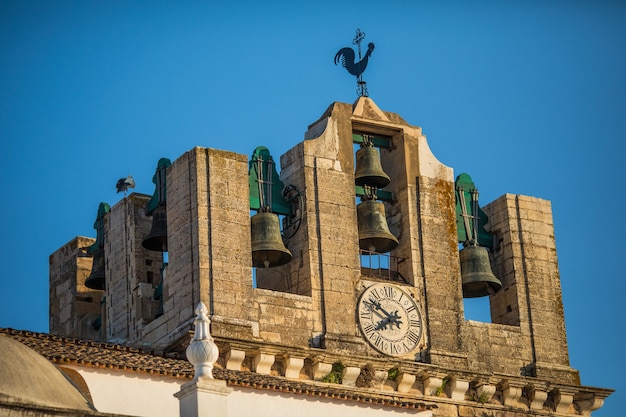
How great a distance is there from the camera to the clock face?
32438 millimetres

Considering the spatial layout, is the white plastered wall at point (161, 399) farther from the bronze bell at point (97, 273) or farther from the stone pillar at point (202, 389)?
the bronze bell at point (97, 273)

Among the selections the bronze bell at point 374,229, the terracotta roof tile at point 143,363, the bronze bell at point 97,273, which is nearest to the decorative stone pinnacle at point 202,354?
the terracotta roof tile at point 143,363

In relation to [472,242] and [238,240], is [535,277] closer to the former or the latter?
[472,242]

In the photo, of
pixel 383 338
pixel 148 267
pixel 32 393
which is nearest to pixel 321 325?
pixel 383 338

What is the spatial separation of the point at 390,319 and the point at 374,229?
151 cm

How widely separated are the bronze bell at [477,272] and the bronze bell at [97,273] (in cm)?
611

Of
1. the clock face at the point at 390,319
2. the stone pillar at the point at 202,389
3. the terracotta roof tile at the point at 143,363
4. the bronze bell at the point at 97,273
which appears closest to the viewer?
the stone pillar at the point at 202,389

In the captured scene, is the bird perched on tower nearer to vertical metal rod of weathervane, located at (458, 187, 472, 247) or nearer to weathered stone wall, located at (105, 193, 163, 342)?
weathered stone wall, located at (105, 193, 163, 342)

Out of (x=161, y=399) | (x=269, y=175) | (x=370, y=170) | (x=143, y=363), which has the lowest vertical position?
(x=161, y=399)

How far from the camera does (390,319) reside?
3266 cm

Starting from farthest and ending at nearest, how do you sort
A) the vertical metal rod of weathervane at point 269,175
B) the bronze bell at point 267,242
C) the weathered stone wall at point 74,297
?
the weathered stone wall at point 74,297 < the vertical metal rod of weathervane at point 269,175 < the bronze bell at point 267,242

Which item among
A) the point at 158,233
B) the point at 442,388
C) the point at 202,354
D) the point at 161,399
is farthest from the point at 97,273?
the point at 202,354

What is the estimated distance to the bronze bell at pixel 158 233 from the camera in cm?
3278

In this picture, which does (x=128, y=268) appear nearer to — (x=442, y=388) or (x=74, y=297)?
(x=74, y=297)
